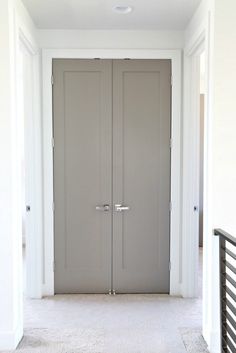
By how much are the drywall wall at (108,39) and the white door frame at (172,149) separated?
0.05 m

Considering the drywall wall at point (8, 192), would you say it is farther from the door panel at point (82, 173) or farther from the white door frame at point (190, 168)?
the white door frame at point (190, 168)

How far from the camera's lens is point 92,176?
380 centimetres

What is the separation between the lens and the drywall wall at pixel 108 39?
12.0 ft

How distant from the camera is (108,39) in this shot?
367 centimetres

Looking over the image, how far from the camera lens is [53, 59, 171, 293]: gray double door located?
3.75 metres

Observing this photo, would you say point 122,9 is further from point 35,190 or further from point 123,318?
point 123,318

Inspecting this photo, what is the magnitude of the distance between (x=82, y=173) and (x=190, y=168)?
1.09 meters

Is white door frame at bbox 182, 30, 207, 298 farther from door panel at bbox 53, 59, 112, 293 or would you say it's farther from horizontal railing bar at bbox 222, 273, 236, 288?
horizontal railing bar at bbox 222, 273, 236, 288

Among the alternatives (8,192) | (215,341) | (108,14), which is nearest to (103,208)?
(8,192)

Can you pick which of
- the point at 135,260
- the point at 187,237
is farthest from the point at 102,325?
the point at 187,237

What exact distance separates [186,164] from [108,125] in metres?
0.88

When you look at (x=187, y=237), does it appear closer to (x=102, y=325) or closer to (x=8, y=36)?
(x=102, y=325)

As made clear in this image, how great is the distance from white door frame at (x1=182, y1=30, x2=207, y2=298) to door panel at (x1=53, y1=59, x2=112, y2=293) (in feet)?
2.52

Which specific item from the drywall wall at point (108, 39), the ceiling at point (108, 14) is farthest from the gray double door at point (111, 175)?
the ceiling at point (108, 14)
